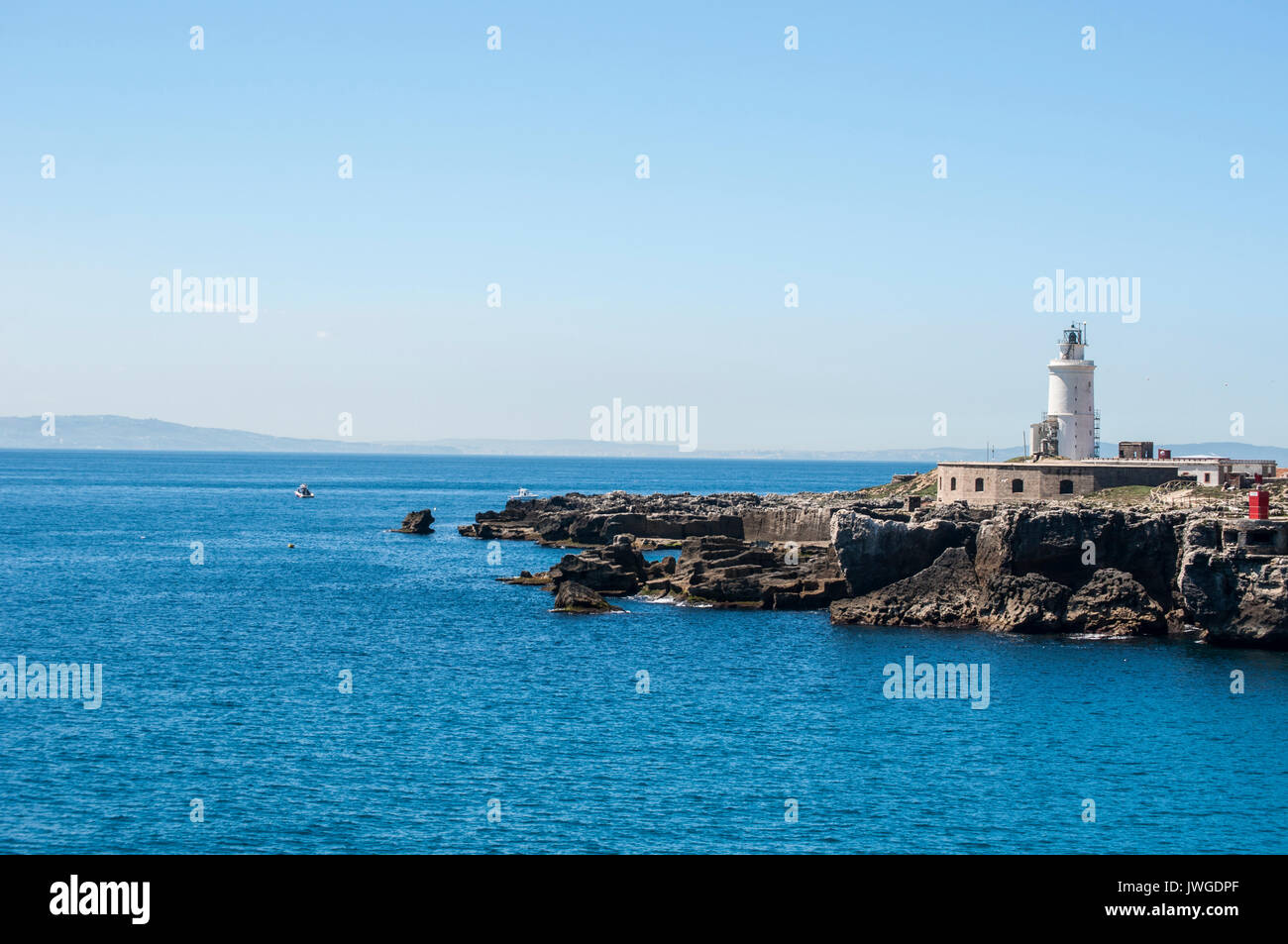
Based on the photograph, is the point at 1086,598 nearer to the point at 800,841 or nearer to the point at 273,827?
the point at 800,841

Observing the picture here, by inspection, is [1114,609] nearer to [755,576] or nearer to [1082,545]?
[1082,545]

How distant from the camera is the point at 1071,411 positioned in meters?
85.4

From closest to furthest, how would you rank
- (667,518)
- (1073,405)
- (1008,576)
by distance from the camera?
(1008,576) → (1073,405) → (667,518)

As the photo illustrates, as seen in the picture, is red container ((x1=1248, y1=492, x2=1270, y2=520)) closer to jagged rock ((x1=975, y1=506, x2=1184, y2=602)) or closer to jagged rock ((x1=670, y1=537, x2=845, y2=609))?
jagged rock ((x1=975, y1=506, x2=1184, y2=602))

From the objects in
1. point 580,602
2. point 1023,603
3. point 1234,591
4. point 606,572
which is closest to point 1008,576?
point 1023,603

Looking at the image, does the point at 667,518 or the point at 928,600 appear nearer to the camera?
the point at 928,600

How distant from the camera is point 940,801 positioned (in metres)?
30.2

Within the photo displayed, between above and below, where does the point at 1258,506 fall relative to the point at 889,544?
above

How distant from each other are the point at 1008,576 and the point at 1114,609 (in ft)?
16.0

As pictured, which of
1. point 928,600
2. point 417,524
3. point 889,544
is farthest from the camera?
point 417,524

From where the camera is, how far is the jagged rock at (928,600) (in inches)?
2195
